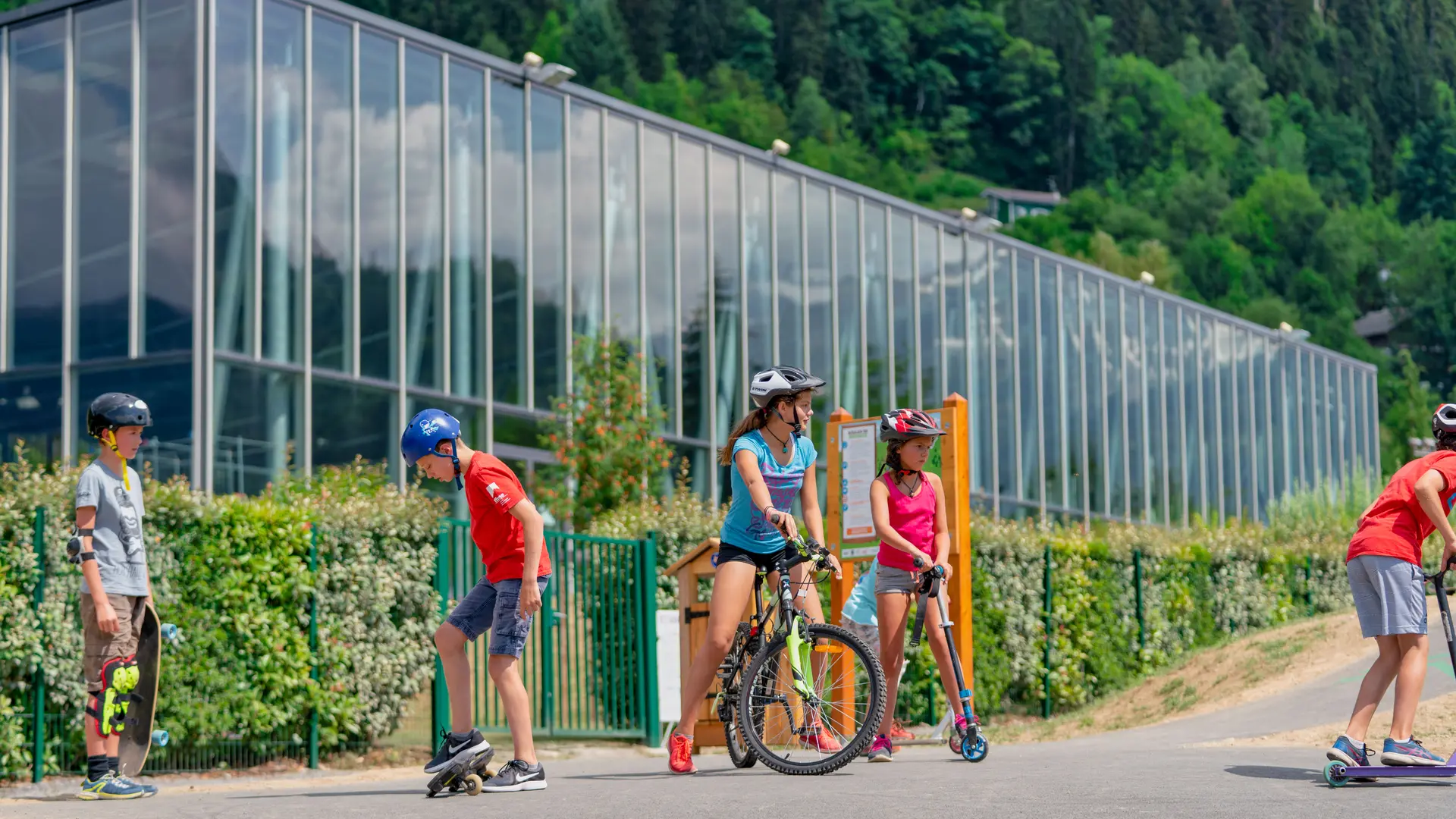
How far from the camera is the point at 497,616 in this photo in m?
7.87

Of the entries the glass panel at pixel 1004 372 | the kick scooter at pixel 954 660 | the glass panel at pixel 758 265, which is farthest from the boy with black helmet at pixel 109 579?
the glass panel at pixel 1004 372

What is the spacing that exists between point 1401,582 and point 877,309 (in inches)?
1009

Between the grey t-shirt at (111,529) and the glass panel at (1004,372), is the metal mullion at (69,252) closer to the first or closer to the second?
the grey t-shirt at (111,529)

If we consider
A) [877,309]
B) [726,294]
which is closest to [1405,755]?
[726,294]

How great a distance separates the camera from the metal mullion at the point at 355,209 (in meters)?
22.9

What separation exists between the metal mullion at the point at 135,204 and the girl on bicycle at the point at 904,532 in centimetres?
1420

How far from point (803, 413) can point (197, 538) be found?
4.65 metres

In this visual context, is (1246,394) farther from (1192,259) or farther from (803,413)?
(1192,259)

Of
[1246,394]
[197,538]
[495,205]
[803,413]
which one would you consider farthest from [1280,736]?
[1246,394]

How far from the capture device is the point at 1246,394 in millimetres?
46906

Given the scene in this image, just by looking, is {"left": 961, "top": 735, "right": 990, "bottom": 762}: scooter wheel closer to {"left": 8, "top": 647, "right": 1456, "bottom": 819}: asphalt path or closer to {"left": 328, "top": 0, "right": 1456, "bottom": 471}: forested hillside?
{"left": 8, "top": 647, "right": 1456, "bottom": 819}: asphalt path

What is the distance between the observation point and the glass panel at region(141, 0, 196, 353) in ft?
69.5

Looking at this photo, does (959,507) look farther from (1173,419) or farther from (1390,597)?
(1173,419)

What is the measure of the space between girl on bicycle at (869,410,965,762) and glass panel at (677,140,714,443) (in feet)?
62.7
